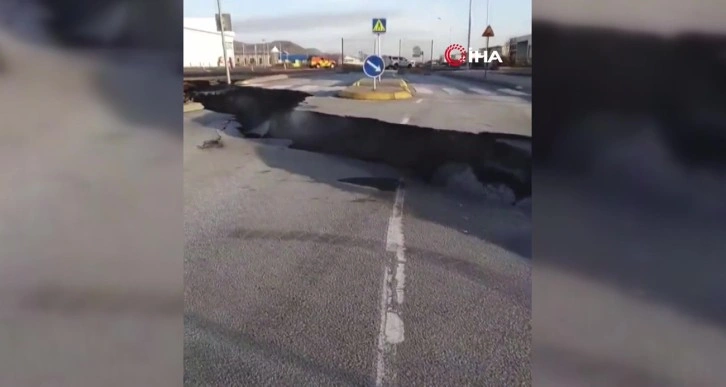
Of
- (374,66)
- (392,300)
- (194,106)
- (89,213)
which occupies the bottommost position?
(392,300)

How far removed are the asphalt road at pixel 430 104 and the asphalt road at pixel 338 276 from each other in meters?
0.24

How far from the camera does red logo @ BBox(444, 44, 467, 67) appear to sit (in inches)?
51.4

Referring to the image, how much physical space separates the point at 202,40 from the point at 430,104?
1.29 meters

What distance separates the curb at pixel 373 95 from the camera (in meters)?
2.01

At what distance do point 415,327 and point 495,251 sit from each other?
758 mm

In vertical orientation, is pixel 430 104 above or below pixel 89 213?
above

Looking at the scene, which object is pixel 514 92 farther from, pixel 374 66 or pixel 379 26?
pixel 379 26

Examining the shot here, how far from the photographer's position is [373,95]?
6.98ft

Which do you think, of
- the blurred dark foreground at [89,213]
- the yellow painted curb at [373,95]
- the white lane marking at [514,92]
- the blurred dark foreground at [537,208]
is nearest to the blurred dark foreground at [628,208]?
the blurred dark foreground at [537,208]

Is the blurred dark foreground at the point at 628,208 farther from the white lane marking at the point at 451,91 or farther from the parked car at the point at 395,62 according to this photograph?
the white lane marking at the point at 451,91

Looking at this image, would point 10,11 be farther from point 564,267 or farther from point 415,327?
point 415,327

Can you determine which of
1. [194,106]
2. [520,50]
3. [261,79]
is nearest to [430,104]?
[261,79]

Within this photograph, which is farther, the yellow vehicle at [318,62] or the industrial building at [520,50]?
the yellow vehicle at [318,62]

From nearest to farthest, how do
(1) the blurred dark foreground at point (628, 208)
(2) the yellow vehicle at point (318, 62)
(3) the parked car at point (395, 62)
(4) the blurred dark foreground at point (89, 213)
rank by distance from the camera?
(1) the blurred dark foreground at point (628, 208) → (4) the blurred dark foreground at point (89, 213) → (3) the parked car at point (395, 62) → (2) the yellow vehicle at point (318, 62)
